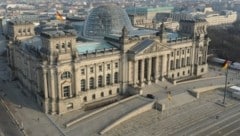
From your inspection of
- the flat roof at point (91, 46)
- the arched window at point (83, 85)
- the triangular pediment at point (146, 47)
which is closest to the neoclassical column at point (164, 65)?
the triangular pediment at point (146, 47)

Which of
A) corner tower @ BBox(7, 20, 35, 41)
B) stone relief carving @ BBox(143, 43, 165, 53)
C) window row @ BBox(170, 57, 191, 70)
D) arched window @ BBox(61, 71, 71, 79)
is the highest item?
corner tower @ BBox(7, 20, 35, 41)

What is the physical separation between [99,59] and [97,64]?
5.75 feet

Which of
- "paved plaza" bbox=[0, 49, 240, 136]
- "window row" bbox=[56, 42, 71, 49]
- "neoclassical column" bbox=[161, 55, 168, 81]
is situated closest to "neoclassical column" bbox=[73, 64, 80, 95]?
"paved plaza" bbox=[0, 49, 240, 136]

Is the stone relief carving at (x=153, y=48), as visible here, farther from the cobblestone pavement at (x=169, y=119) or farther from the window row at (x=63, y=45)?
the window row at (x=63, y=45)

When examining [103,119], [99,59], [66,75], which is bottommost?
[103,119]

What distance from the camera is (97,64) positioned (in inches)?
3802

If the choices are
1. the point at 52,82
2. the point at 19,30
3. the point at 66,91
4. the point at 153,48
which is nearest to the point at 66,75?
the point at 52,82

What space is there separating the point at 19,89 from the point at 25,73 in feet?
24.4

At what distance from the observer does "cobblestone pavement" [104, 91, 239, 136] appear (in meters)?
79.4

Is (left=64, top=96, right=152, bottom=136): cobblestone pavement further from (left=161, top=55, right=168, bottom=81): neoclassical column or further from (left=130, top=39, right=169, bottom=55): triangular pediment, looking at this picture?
(left=161, top=55, right=168, bottom=81): neoclassical column

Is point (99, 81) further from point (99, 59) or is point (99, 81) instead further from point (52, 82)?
point (52, 82)

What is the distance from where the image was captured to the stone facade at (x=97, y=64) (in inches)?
3442

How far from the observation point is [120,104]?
3664 inches

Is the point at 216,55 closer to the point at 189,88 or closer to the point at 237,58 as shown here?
the point at 237,58
